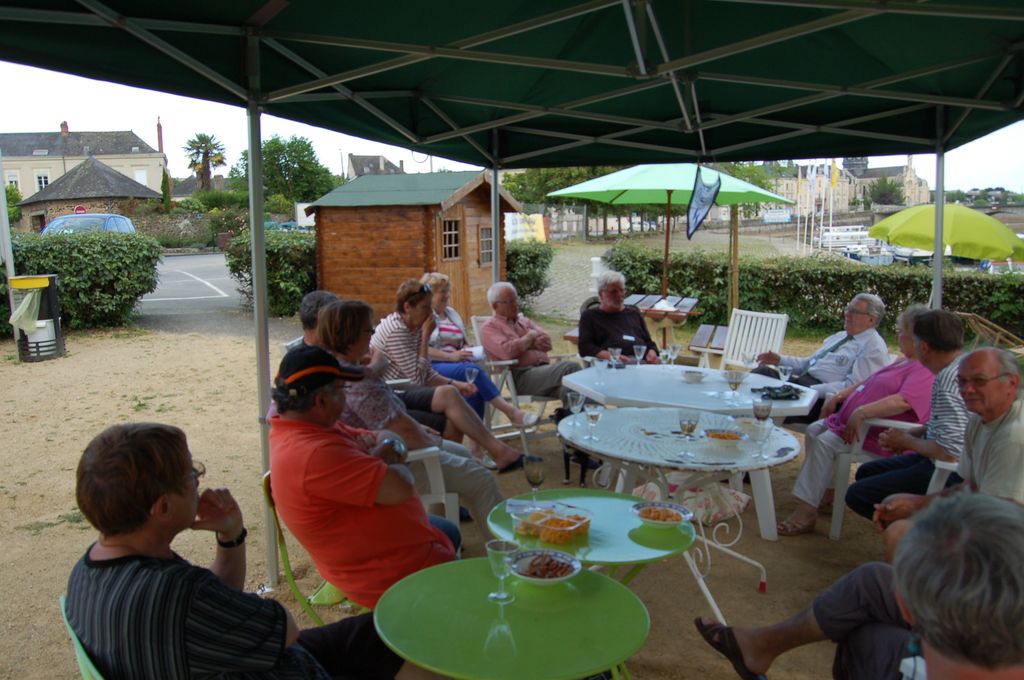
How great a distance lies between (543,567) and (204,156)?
232 feet

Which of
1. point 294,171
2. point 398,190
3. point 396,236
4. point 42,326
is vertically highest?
point 294,171

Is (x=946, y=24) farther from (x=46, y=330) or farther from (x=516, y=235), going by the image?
(x=516, y=235)

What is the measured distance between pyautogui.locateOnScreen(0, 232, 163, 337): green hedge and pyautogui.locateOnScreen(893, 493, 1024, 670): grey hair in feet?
37.5

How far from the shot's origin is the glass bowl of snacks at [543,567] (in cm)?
188

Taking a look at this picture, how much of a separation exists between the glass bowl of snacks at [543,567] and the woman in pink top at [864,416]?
2463mm

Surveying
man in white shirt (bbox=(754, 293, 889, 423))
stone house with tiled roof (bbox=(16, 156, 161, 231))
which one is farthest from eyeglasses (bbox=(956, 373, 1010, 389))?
stone house with tiled roof (bbox=(16, 156, 161, 231))

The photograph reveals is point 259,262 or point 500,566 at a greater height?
point 259,262

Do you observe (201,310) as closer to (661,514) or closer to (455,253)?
(455,253)

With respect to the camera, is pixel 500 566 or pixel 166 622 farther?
pixel 500 566

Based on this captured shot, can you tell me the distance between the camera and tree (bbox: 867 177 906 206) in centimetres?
6444

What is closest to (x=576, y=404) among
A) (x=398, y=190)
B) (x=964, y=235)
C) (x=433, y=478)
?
(x=433, y=478)

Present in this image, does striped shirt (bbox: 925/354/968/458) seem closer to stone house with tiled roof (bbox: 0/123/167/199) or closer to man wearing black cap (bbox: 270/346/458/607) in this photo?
man wearing black cap (bbox: 270/346/458/607)

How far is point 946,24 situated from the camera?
3.21 meters

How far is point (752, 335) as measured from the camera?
21.2 feet
